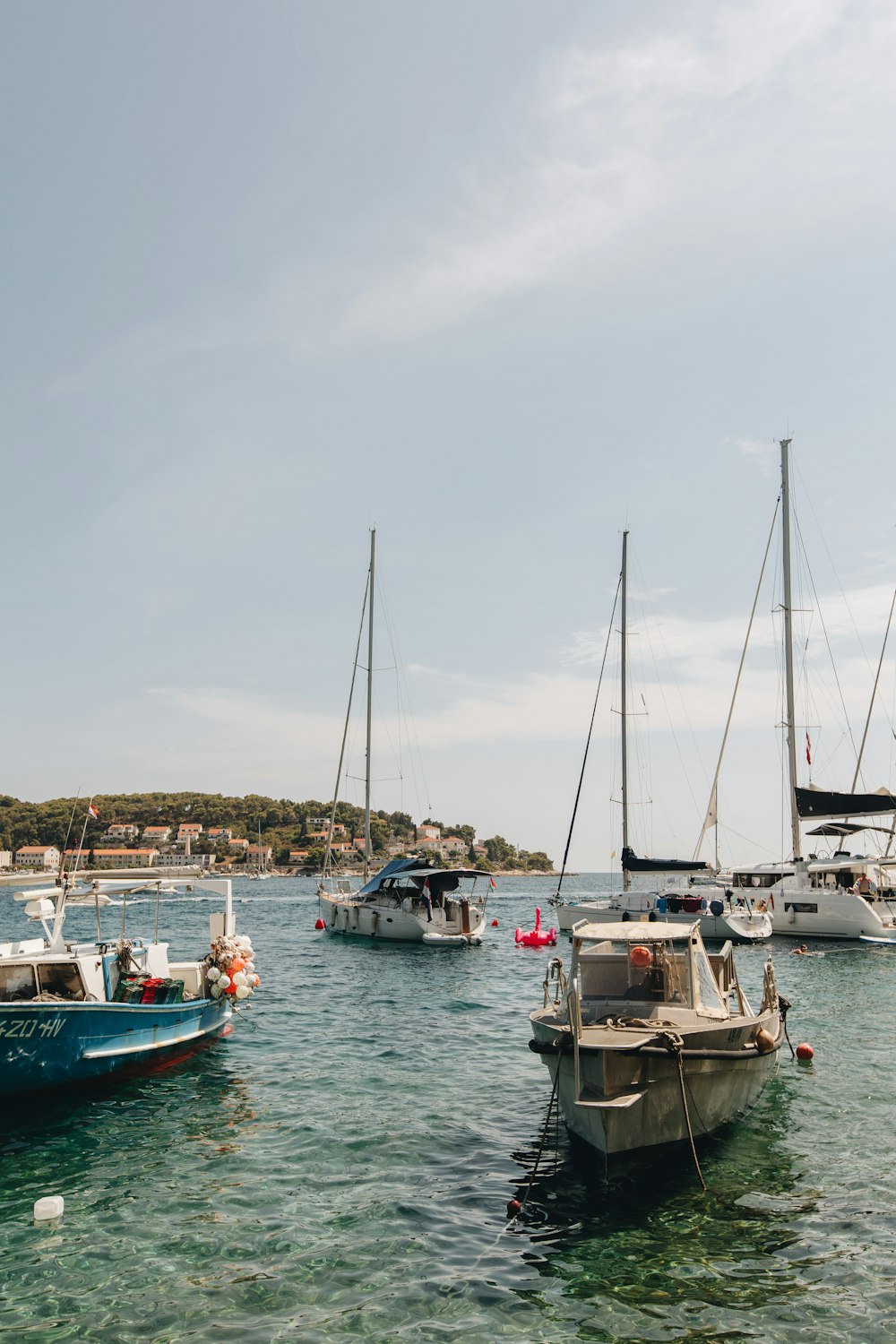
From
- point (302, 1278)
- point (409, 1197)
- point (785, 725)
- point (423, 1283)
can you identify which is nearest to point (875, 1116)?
A: point (409, 1197)

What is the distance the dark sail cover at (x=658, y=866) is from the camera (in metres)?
48.9

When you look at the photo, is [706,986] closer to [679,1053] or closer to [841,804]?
[679,1053]

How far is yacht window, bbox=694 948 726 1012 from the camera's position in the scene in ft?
45.8

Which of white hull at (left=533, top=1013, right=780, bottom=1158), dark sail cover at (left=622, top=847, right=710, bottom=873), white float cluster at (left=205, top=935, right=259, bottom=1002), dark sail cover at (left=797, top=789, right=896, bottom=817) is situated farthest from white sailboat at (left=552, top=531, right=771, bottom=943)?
white hull at (left=533, top=1013, right=780, bottom=1158)

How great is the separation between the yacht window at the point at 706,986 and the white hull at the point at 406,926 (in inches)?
1221

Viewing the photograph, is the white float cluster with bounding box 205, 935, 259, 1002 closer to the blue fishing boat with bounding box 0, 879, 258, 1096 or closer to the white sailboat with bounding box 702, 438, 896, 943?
the blue fishing boat with bounding box 0, 879, 258, 1096

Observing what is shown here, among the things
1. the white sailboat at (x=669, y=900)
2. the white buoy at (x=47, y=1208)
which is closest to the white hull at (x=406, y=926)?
the white sailboat at (x=669, y=900)

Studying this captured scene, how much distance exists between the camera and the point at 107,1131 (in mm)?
14508

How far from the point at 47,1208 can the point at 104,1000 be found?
7.65m

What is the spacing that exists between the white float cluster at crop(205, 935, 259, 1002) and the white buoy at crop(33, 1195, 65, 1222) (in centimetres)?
946

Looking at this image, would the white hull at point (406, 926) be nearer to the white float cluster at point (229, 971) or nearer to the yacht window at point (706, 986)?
the white float cluster at point (229, 971)

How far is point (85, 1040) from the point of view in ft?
52.2

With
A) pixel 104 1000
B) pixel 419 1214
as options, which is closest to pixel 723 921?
pixel 104 1000

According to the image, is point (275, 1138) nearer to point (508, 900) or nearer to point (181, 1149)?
point (181, 1149)
